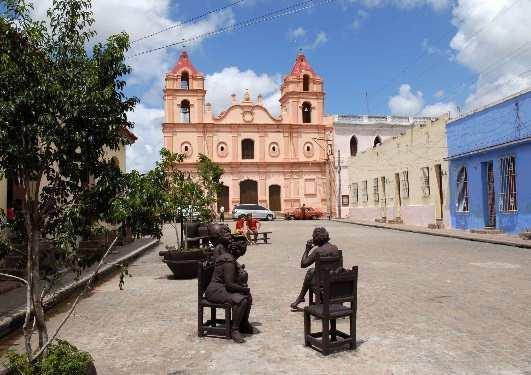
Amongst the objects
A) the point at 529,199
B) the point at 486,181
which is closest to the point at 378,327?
the point at 529,199

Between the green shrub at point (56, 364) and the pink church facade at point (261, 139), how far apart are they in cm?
4091

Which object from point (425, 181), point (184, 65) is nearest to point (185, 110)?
point (184, 65)

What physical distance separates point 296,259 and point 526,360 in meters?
8.53

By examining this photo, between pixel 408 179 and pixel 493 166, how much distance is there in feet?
25.9

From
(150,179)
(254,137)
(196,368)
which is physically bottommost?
(196,368)

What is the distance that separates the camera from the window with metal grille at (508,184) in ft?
59.0

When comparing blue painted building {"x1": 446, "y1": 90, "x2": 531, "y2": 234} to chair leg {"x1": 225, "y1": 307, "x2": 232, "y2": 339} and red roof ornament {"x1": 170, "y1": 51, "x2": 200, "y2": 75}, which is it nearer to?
chair leg {"x1": 225, "y1": 307, "x2": 232, "y2": 339}

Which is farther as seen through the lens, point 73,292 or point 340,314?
point 73,292

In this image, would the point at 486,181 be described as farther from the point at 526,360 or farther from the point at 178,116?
the point at 178,116

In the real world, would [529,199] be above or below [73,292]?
above

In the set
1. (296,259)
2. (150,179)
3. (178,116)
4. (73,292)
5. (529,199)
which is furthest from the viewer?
(178,116)

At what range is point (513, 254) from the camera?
42.6 feet

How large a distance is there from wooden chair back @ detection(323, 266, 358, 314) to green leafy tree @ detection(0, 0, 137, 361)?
2221 millimetres

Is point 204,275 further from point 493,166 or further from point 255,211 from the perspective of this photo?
point 255,211
